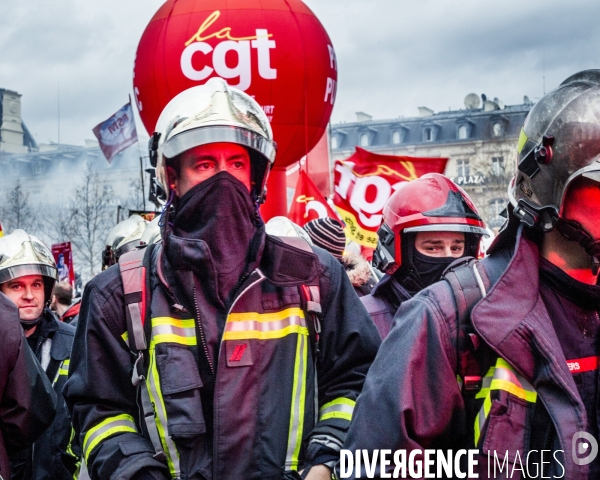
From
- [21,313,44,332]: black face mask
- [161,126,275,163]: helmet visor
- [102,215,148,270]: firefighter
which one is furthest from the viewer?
[102,215,148,270]: firefighter

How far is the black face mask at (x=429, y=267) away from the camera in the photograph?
4.66 metres

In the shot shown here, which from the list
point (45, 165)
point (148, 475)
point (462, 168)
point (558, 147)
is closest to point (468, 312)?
point (558, 147)

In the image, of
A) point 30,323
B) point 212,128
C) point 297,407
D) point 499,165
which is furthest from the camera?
point 499,165

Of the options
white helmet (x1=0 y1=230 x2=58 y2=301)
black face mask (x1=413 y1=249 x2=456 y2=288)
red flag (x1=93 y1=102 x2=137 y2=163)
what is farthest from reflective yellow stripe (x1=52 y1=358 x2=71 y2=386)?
red flag (x1=93 y1=102 x2=137 y2=163)

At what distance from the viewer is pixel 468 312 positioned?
98.7 inches

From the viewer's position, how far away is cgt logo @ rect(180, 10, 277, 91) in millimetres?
9961

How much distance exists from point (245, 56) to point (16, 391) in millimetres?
6486

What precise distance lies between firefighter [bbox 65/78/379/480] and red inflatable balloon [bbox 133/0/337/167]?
6779mm

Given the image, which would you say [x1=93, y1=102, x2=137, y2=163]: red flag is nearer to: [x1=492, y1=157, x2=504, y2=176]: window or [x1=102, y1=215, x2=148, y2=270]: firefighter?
[x1=102, y1=215, x2=148, y2=270]: firefighter

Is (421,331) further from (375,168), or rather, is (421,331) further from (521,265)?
(375,168)

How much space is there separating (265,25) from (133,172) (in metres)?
49.3

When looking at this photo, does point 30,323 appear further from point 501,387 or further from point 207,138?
point 501,387

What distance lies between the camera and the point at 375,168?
9789 millimetres

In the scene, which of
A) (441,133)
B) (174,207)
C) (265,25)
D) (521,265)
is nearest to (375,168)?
(265,25)
